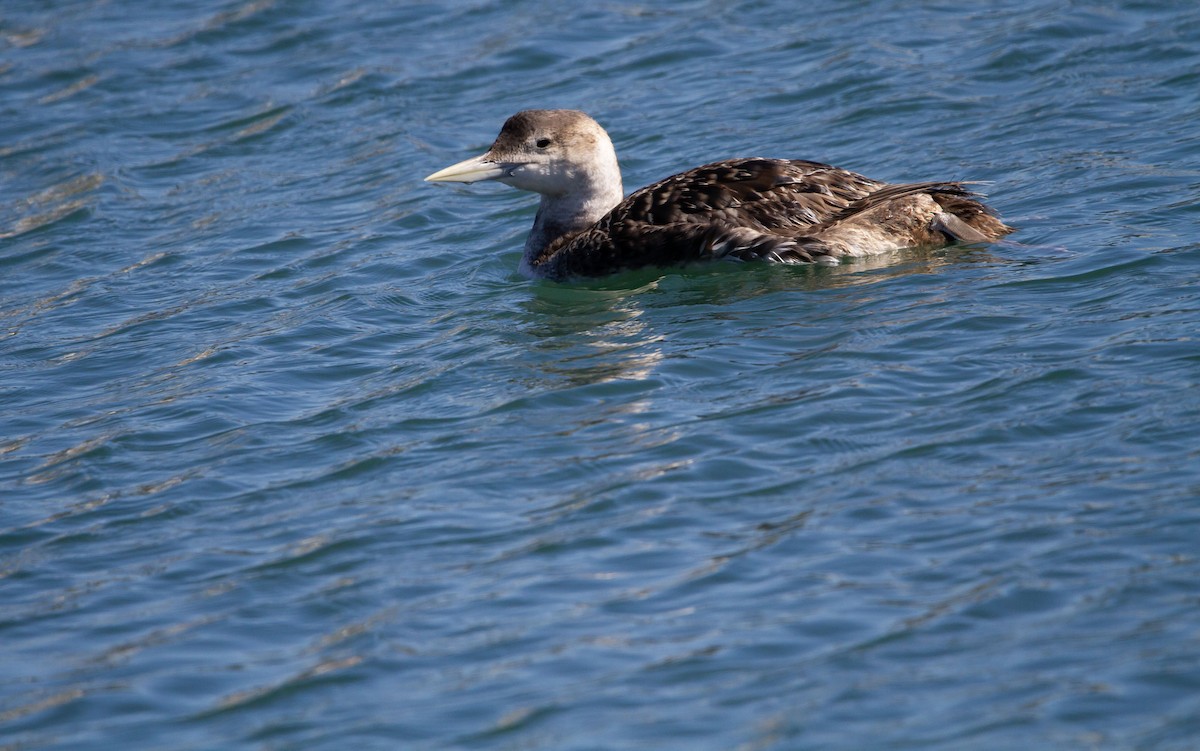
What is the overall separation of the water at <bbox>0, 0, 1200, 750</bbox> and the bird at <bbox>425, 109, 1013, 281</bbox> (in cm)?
16

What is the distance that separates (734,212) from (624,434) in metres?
2.25

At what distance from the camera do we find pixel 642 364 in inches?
302

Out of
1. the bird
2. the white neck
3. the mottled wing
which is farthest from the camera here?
the white neck

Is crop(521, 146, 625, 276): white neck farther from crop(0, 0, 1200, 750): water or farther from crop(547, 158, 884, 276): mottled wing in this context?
crop(547, 158, 884, 276): mottled wing

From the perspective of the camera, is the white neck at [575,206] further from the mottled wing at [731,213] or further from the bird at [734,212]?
the mottled wing at [731,213]

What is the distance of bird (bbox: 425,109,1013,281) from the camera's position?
8.52m

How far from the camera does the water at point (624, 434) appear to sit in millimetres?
4977

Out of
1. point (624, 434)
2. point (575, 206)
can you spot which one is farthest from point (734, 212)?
point (624, 434)

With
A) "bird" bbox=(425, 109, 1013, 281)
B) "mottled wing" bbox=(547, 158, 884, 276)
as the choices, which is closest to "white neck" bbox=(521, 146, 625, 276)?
"bird" bbox=(425, 109, 1013, 281)

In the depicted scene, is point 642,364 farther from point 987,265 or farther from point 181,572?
point 181,572

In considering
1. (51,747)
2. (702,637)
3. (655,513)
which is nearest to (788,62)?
(655,513)

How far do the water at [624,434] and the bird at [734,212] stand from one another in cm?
16

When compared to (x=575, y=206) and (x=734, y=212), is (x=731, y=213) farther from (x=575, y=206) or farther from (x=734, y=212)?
(x=575, y=206)

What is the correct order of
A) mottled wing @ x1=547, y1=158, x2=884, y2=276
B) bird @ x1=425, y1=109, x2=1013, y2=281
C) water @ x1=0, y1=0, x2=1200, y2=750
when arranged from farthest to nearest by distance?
mottled wing @ x1=547, y1=158, x2=884, y2=276, bird @ x1=425, y1=109, x2=1013, y2=281, water @ x1=0, y1=0, x2=1200, y2=750
